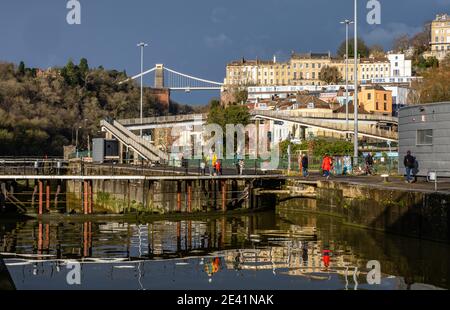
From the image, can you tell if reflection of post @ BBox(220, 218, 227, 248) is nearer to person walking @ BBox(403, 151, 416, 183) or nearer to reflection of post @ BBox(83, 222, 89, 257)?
reflection of post @ BBox(83, 222, 89, 257)

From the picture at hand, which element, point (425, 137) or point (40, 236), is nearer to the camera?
point (40, 236)

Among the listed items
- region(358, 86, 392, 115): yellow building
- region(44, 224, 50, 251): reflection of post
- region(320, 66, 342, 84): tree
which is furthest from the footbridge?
region(320, 66, 342, 84): tree

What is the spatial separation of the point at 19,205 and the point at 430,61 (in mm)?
138207

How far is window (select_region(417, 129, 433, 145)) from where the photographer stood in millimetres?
37188

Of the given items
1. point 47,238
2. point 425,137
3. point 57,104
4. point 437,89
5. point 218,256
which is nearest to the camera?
point 218,256

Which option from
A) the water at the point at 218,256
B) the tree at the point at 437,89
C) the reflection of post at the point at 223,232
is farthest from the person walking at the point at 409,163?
the tree at the point at 437,89

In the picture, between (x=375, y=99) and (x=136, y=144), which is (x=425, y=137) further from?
(x=375, y=99)

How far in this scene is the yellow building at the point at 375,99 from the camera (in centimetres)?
12369

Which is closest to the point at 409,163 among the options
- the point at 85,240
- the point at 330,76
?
the point at 85,240

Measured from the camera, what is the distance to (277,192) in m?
44.4

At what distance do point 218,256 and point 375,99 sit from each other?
99.6 m

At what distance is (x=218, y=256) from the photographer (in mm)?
28203
